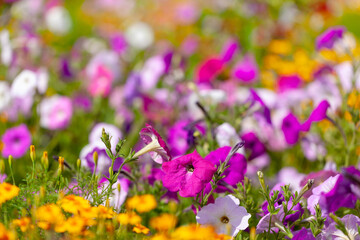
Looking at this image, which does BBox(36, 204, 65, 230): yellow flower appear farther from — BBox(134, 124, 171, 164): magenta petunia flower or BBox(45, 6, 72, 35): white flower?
BBox(45, 6, 72, 35): white flower

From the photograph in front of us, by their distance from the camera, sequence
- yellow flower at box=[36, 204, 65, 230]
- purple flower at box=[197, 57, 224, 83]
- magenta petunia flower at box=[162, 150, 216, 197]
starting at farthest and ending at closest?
purple flower at box=[197, 57, 224, 83] → magenta petunia flower at box=[162, 150, 216, 197] → yellow flower at box=[36, 204, 65, 230]

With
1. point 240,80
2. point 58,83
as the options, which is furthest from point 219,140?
point 58,83

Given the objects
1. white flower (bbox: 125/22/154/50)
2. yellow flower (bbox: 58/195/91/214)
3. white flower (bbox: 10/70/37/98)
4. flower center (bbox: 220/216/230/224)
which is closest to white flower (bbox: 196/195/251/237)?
flower center (bbox: 220/216/230/224)

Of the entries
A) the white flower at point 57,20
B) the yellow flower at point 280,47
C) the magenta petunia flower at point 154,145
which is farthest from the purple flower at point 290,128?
the white flower at point 57,20

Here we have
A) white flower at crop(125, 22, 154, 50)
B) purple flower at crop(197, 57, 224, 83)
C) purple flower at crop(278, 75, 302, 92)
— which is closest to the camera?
purple flower at crop(197, 57, 224, 83)

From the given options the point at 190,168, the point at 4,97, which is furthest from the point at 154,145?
the point at 4,97

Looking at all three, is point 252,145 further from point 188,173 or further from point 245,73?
point 245,73

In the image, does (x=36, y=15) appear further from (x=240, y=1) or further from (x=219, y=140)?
(x=219, y=140)
